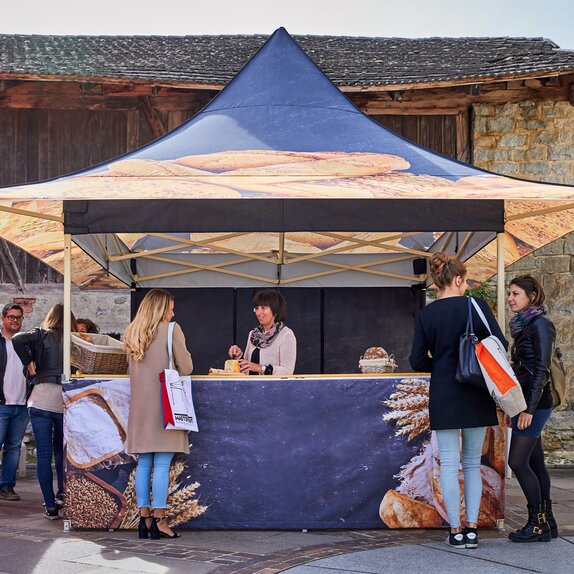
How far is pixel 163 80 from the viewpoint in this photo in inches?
494

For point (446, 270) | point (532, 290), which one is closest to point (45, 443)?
point (446, 270)

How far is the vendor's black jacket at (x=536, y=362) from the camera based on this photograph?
255 inches

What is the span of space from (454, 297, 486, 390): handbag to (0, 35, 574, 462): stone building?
697cm

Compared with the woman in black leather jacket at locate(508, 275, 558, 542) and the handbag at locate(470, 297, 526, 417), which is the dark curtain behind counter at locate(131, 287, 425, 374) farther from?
the handbag at locate(470, 297, 526, 417)

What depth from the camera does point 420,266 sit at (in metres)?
11.2

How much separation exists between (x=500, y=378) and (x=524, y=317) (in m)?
0.61

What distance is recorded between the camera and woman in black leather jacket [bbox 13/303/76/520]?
26.2 feet

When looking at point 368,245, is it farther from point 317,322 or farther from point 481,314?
point 481,314

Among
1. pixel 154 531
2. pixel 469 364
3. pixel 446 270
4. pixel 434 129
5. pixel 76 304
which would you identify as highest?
pixel 434 129

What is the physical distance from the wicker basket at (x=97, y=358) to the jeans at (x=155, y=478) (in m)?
0.98

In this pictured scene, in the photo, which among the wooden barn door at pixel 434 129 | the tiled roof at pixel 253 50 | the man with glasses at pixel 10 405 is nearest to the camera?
the man with glasses at pixel 10 405

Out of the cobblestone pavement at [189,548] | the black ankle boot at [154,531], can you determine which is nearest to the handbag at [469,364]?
the cobblestone pavement at [189,548]

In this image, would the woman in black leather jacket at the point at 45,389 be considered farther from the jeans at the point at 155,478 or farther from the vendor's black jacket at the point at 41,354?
the jeans at the point at 155,478

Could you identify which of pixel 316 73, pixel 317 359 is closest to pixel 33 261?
pixel 317 359
